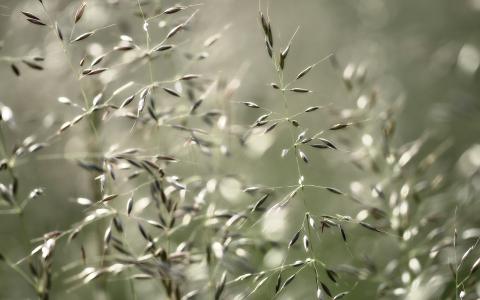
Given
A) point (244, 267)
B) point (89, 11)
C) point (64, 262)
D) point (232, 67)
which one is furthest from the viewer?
point (232, 67)

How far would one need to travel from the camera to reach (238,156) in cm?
352

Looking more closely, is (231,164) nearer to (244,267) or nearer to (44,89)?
(44,89)

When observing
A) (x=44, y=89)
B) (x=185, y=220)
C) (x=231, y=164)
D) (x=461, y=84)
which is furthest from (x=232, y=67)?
(x=185, y=220)

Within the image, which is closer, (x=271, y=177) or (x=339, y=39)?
(x=271, y=177)

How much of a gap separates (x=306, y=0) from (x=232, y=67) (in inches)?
42.7

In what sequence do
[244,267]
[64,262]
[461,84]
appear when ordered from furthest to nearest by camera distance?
[461,84]
[64,262]
[244,267]

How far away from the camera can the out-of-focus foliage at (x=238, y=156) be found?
6.52ft

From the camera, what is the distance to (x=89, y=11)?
3148 millimetres

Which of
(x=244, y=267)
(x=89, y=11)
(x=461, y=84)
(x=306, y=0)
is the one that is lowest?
(x=461, y=84)

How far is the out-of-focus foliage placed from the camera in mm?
1986

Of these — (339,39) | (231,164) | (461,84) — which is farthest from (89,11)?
(461,84)

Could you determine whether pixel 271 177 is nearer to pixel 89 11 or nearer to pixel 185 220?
pixel 89 11

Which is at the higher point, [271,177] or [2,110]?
[2,110]

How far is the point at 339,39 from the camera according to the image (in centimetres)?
488
